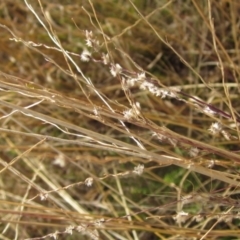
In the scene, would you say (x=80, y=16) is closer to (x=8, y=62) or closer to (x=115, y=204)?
(x=8, y=62)

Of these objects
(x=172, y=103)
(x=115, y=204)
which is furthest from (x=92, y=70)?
(x=115, y=204)

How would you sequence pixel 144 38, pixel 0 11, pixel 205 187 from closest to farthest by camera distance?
pixel 205 187 < pixel 144 38 < pixel 0 11

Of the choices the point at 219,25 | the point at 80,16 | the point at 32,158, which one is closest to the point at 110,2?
the point at 80,16

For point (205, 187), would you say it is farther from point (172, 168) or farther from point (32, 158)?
point (32, 158)

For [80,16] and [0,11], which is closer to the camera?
[80,16]

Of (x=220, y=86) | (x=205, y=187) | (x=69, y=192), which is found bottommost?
(x=69, y=192)

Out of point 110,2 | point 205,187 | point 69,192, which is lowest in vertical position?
point 69,192

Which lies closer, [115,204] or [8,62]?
[115,204]

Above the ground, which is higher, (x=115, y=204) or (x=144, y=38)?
(x=144, y=38)

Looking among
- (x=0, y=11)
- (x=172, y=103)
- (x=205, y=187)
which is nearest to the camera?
(x=205, y=187)
